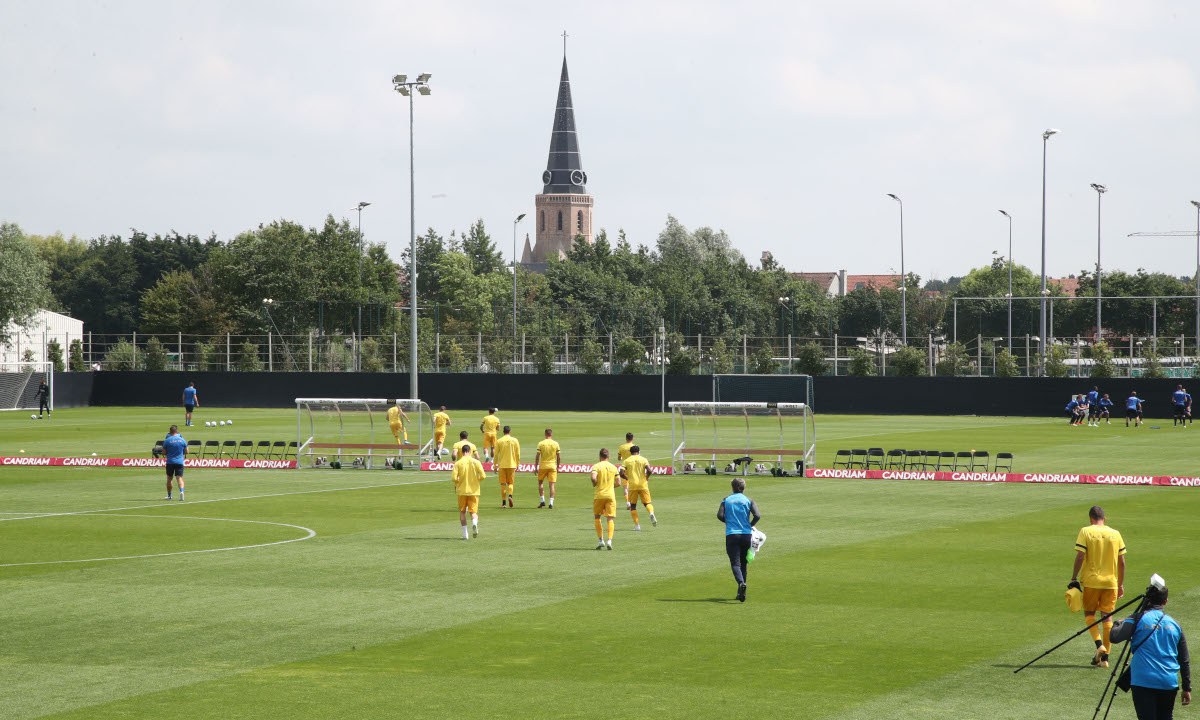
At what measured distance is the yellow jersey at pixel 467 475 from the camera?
83.3ft

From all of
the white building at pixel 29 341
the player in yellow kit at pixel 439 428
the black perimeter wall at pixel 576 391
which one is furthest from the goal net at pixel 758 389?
the white building at pixel 29 341

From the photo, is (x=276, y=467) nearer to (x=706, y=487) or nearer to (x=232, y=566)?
(x=706, y=487)

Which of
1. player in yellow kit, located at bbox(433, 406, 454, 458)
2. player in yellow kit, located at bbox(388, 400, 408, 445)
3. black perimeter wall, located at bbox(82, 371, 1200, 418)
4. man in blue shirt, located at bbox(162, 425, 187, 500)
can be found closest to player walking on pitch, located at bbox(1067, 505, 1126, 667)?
man in blue shirt, located at bbox(162, 425, 187, 500)

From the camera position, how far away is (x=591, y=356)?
8369 cm

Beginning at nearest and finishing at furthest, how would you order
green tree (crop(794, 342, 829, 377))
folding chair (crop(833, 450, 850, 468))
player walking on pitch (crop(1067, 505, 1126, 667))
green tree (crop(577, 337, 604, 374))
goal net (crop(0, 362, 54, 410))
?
player walking on pitch (crop(1067, 505, 1126, 667)) < folding chair (crop(833, 450, 850, 468)) < goal net (crop(0, 362, 54, 410)) < green tree (crop(794, 342, 829, 377)) < green tree (crop(577, 337, 604, 374))

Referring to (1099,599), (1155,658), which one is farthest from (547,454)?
(1155,658)

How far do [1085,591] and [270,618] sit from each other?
32.5 ft

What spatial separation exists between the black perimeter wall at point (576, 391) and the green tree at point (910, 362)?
283 centimetres

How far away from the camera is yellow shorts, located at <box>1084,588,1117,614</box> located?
1593 cm

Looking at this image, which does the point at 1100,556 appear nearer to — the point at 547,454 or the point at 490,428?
the point at 547,454

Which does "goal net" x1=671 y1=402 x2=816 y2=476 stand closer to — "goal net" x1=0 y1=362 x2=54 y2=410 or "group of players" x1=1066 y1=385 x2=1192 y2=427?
"group of players" x1=1066 y1=385 x2=1192 y2=427

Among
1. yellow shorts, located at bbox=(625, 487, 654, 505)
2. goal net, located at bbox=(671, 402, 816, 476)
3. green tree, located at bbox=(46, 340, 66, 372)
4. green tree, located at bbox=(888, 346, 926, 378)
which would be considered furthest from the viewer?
green tree, located at bbox=(46, 340, 66, 372)

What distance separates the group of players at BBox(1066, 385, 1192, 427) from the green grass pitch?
1092 inches

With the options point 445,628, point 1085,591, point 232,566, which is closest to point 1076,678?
point 1085,591
